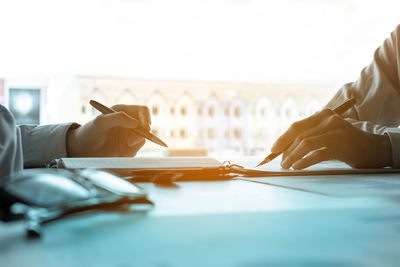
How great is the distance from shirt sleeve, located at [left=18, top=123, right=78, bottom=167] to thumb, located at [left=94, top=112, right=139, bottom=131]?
0.07m

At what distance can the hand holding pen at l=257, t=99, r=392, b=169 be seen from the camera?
22.2 inches

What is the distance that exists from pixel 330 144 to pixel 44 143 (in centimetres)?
52

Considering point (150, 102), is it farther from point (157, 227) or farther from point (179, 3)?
point (157, 227)

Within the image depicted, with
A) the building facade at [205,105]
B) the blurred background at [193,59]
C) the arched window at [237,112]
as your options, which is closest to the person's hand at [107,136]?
the blurred background at [193,59]

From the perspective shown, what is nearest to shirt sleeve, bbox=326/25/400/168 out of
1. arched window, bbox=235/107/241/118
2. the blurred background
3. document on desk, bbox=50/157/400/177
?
document on desk, bbox=50/157/400/177

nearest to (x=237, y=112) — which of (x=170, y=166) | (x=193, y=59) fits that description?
(x=193, y=59)

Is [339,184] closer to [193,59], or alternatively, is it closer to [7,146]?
[7,146]

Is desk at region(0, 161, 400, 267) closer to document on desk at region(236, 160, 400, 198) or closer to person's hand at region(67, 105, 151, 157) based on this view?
document on desk at region(236, 160, 400, 198)

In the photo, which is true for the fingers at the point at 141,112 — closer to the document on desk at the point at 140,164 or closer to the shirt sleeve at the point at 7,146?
the document on desk at the point at 140,164

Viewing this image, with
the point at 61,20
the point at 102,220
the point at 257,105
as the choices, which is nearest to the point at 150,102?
the point at 257,105

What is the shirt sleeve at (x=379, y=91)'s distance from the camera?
2.73 ft

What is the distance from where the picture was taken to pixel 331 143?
22.5 inches

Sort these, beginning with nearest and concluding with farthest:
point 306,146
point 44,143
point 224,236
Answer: point 224,236, point 306,146, point 44,143

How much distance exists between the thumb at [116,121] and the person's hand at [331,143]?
294mm
